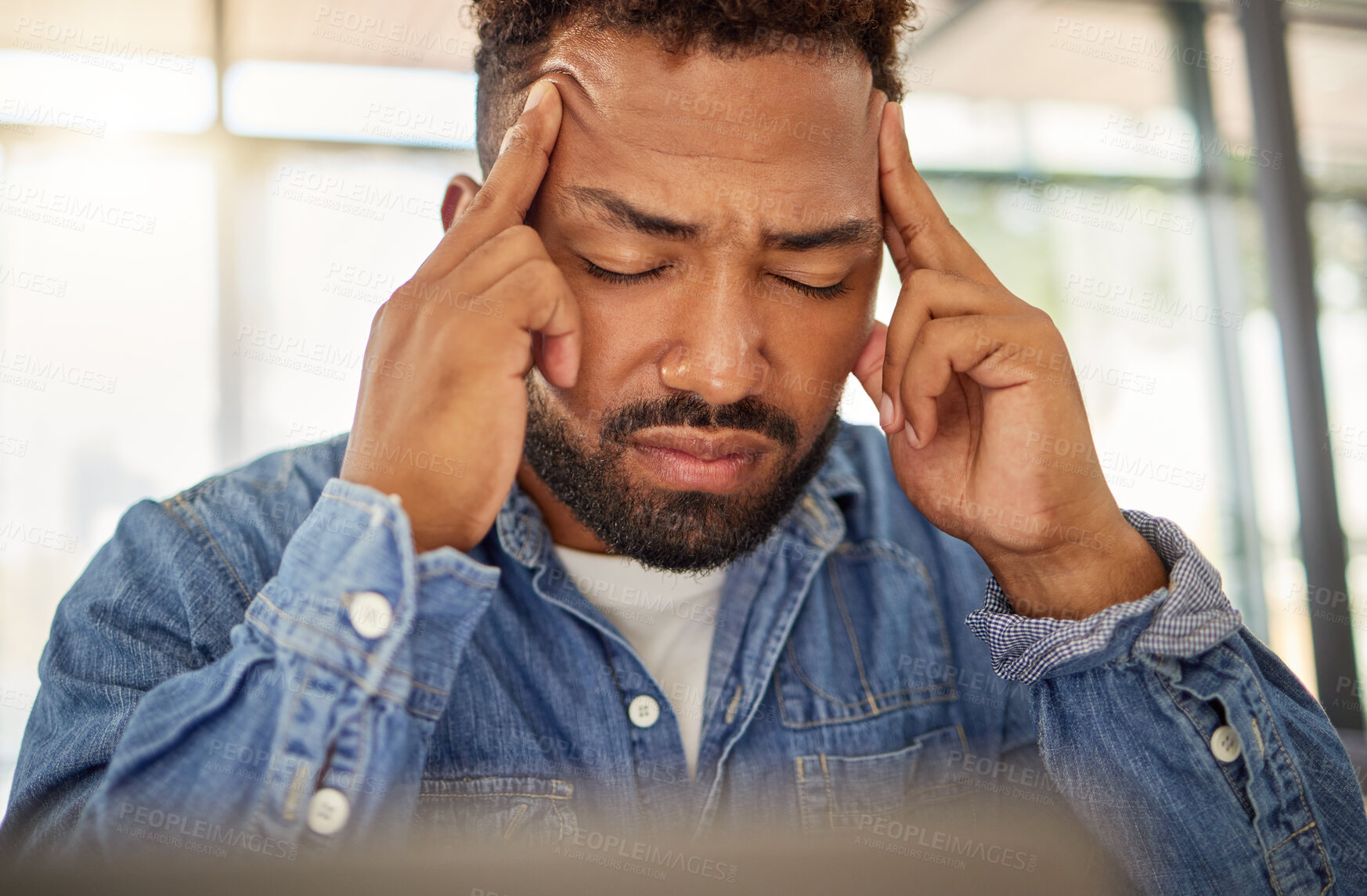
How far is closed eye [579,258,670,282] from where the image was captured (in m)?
1.07

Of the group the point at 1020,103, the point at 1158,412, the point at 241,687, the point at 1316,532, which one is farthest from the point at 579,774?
the point at 1020,103

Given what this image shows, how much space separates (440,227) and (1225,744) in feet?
11.7

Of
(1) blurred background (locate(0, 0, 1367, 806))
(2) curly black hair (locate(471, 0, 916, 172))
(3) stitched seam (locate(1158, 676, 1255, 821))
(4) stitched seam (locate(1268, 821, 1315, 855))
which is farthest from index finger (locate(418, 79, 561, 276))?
(1) blurred background (locate(0, 0, 1367, 806))

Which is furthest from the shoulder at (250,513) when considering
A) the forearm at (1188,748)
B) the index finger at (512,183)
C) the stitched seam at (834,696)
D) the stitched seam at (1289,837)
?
the stitched seam at (1289,837)

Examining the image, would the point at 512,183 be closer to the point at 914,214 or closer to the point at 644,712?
the point at 914,214

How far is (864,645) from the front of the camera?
1.23 meters

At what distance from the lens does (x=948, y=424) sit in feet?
3.90

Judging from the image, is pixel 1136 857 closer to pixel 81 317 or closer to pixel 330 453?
pixel 330 453

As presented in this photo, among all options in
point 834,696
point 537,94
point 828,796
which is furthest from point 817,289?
A: point 828,796

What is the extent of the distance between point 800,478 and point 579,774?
0.45 metres

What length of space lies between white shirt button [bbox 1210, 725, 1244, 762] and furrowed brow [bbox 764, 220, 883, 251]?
0.66 m

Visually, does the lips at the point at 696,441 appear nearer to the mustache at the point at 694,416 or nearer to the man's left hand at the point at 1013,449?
the mustache at the point at 694,416

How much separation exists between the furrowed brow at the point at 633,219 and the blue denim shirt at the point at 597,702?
375 mm

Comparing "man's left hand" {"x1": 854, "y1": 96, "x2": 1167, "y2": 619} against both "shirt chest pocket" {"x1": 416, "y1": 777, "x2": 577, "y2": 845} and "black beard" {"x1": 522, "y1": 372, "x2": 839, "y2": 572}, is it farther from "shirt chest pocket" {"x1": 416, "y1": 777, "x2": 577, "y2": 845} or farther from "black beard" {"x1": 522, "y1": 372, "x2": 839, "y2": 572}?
"shirt chest pocket" {"x1": 416, "y1": 777, "x2": 577, "y2": 845}
